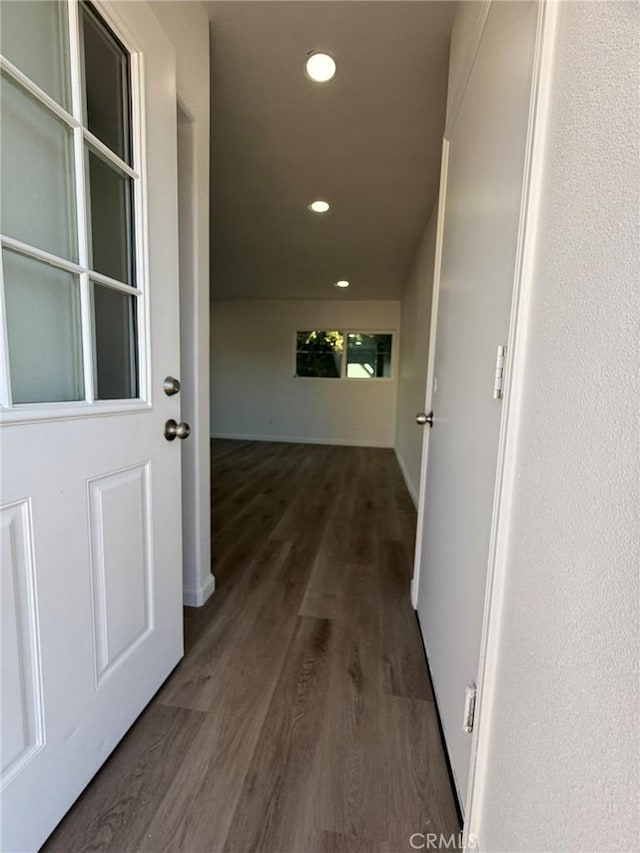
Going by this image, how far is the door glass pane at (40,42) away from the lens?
77cm

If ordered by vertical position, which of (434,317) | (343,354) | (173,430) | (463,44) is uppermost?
(463,44)

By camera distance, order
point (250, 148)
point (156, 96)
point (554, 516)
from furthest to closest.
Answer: point (250, 148) → point (156, 96) → point (554, 516)

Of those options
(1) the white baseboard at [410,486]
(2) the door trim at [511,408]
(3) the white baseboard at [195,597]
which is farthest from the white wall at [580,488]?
(1) the white baseboard at [410,486]

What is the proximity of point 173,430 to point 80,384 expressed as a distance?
14.0 inches

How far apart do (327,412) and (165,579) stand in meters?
5.42

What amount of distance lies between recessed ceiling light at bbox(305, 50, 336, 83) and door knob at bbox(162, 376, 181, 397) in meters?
1.63

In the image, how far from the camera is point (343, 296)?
6129 millimetres

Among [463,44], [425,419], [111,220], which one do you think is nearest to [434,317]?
[425,419]

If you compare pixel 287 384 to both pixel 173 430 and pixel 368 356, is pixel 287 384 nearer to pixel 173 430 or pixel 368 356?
pixel 368 356

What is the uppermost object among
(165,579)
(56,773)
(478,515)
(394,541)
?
(478,515)

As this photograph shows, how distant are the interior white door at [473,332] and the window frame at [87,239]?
3.12 ft

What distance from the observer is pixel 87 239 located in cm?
95

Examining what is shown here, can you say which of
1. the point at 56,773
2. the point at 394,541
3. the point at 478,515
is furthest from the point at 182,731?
the point at 394,541

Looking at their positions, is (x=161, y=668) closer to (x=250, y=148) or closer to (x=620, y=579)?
(x=620, y=579)
